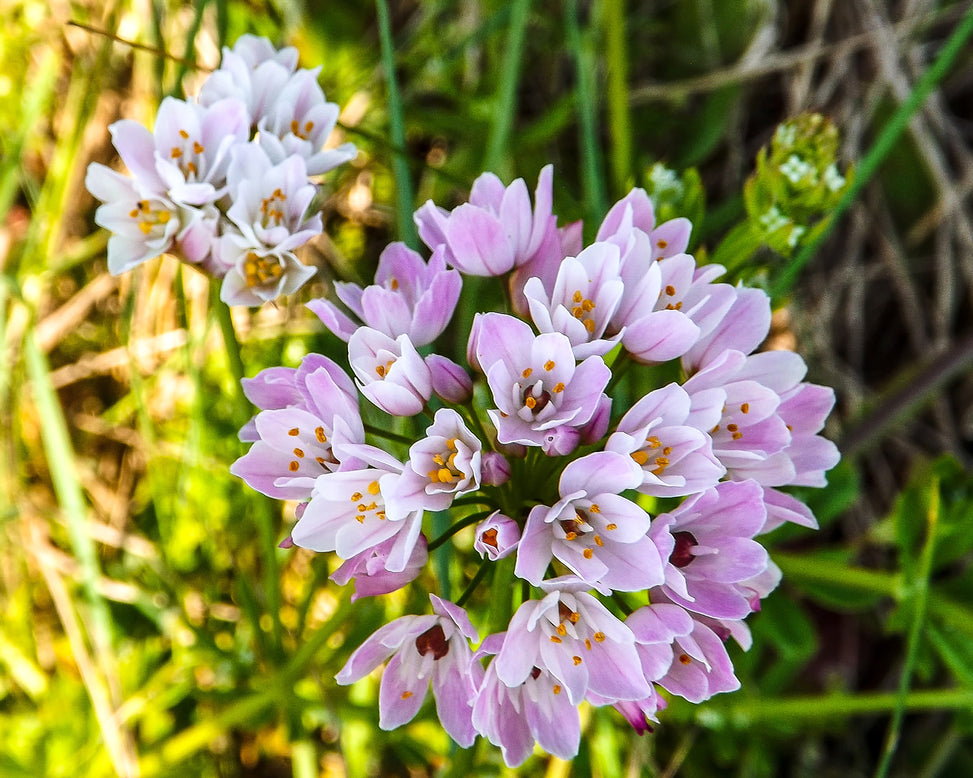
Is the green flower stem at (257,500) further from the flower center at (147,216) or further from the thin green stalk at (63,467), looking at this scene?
the thin green stalk at (63,467)

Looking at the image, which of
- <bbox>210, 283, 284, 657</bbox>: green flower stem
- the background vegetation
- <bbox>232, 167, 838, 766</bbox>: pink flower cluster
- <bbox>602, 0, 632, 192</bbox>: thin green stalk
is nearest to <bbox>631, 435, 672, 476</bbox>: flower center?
<bbox>232, 167, 838, 766</bbox>: pink flower cluster

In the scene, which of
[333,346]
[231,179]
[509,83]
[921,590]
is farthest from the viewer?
[333,346]

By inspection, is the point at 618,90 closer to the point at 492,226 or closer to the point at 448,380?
the point at 492,226

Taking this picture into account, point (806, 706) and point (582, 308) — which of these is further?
point (806, 706)

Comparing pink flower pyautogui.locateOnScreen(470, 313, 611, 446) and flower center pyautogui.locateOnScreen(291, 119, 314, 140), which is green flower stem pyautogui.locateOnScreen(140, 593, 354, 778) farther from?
flower center pyautogui.locateOnScreen(291, 119, 314, 140)

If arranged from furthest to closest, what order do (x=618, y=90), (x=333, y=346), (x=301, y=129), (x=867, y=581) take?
(x=333, y=346) → (x=618, y=90) → (x=867, y=581) → (x=301, y=129)

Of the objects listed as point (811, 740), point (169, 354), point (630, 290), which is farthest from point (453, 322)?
point (811, 740)

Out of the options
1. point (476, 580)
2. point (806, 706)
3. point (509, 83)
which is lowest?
point (806, 706)

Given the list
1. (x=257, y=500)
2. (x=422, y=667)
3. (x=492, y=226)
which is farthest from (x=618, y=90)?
(x=422, y=667)
